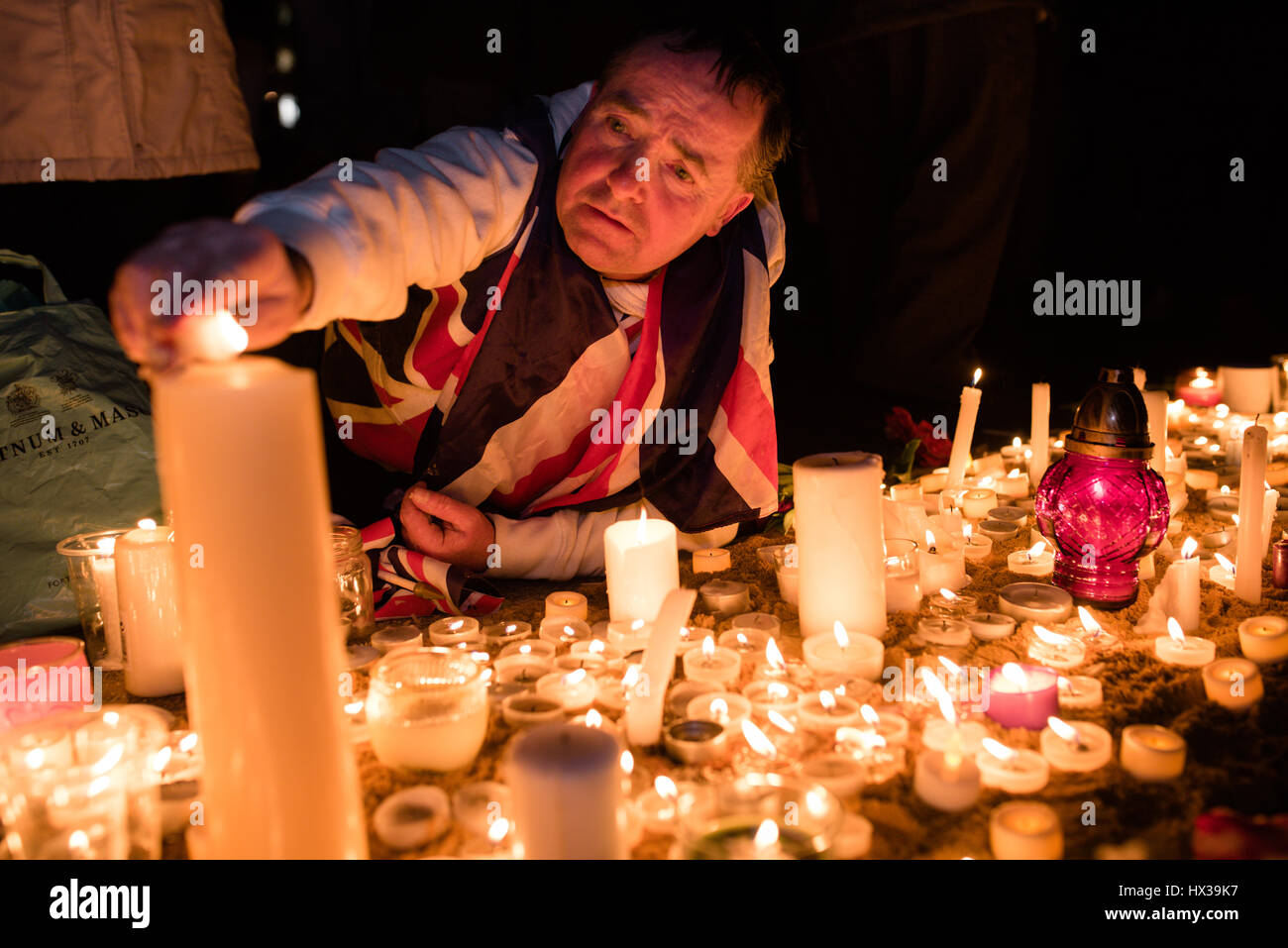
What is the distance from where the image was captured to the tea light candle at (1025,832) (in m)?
0.92

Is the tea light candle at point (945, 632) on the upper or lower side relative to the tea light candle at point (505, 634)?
lower

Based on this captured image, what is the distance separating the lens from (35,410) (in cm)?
185

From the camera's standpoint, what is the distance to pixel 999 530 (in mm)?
1949

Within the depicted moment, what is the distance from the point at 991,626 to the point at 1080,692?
0.22 meters

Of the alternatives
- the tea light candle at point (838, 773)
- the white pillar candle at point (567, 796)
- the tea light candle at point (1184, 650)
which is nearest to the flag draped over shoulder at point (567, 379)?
the tea light candle at point (1184, 650)

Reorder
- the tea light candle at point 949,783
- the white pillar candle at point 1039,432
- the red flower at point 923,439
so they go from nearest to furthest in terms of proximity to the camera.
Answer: the tea light candle at point 949,783 → the white pillar candle at point 1039,432 → the red flower at point 923,439

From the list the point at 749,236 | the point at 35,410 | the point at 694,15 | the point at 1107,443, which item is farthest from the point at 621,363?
the point at 35,410

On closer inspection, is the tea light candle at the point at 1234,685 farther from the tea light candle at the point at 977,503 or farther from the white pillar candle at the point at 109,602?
the white pillar candle at the point at 109,602

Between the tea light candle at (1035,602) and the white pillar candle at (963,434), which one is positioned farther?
the white pillar candle at (963,434)

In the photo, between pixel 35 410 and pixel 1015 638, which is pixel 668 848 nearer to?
pixel 1015 638

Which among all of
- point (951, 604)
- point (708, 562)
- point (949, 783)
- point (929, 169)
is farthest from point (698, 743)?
point (929, 169)

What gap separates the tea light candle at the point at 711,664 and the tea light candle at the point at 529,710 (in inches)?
7.8

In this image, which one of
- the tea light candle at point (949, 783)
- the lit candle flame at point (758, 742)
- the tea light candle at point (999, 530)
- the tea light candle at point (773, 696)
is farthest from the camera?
the tea light candle at point (999, 530)

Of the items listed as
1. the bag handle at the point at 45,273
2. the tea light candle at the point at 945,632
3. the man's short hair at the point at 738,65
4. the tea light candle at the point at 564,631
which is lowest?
the tea light candle at the point at 945,632
